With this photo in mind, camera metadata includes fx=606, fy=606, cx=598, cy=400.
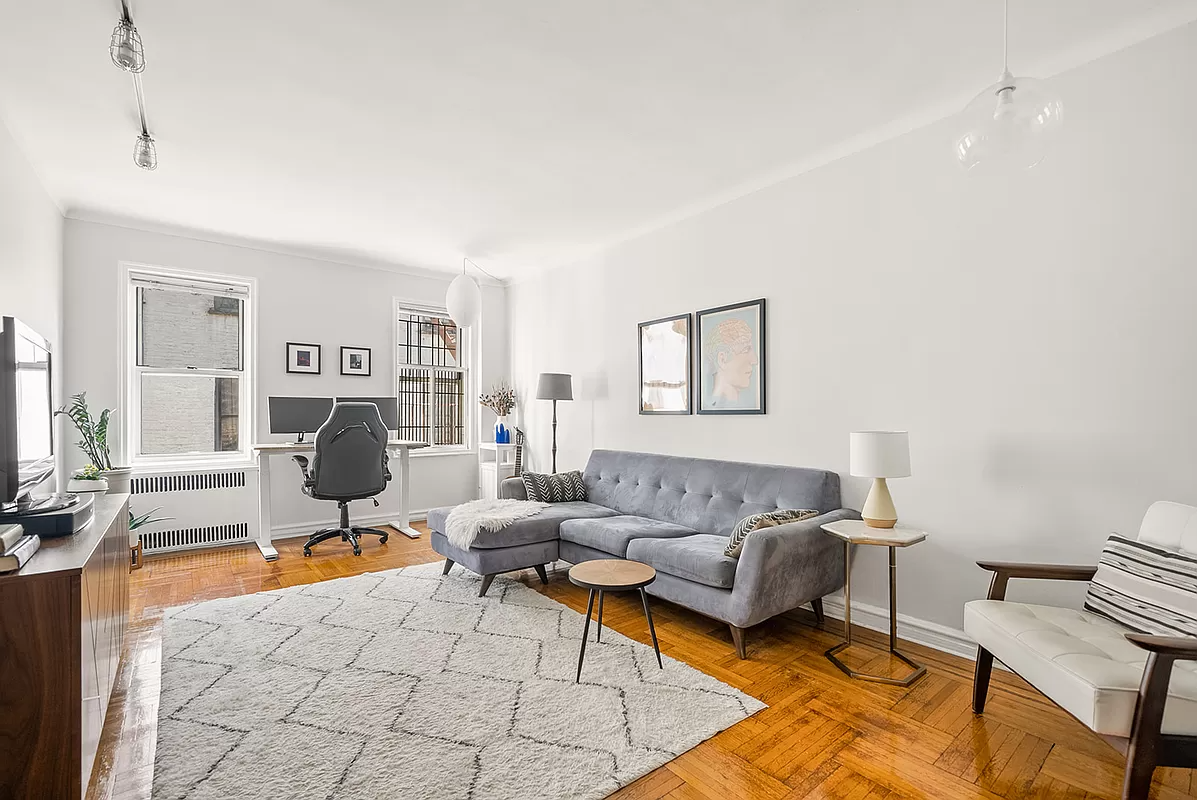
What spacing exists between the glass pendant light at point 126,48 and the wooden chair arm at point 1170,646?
3501 millimetres

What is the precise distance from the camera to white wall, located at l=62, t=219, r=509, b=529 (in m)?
4.46

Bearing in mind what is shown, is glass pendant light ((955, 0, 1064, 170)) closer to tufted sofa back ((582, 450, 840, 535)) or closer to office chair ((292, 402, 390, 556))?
tufted sofa back ((582, 450, 840, 535))

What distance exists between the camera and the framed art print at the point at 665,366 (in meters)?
4.30

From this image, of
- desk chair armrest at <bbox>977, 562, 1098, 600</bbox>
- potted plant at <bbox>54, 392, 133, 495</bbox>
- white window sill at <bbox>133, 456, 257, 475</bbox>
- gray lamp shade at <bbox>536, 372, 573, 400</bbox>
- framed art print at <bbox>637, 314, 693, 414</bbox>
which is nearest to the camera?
desk chair armrest at <bbox>977, 562, 1098, 600</bbox>

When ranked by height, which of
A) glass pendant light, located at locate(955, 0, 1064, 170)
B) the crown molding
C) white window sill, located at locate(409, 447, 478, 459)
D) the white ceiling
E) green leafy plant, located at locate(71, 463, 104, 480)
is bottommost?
white window sill, located at locate(409, 447, 478, 459)

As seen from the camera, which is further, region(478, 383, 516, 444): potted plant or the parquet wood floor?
region(478, 383, 516, 444): potted plant

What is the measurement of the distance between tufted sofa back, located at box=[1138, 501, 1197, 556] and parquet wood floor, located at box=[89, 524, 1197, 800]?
72 cm

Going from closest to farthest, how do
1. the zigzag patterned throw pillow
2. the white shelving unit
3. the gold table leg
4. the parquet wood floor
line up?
1. the parquet wood floor
2. the gold table leg
3. the zigzag patterned throw pillow
4. the white shelving unit

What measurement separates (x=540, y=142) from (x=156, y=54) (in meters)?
1.68

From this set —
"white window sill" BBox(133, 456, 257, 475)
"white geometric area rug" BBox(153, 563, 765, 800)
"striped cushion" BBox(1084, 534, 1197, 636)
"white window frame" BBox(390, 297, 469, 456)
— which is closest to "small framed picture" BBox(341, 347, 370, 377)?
"white window frame" BBox(390, 297, 469, 456)

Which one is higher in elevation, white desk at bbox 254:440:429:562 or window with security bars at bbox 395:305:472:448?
window with security bars at bbox 395:305:472:448

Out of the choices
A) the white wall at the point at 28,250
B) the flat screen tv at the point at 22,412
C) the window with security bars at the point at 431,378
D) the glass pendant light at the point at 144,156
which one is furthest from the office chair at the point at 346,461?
the glass pendant light at the point at 144,156

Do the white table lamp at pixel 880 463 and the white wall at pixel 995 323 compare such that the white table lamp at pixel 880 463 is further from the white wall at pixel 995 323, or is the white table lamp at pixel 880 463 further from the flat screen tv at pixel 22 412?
the flat screen tv at pixel 22 412

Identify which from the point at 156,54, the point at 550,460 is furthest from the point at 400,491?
the point at 156,54
